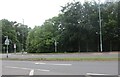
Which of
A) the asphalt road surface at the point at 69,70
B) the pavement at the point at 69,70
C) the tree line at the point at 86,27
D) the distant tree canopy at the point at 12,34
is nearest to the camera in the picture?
the pavement at the point at 69,70

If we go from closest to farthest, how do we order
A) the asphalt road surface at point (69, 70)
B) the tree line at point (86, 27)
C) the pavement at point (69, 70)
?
the pavement at point (69, 70)
the asphalt road surface at point (69, 70)
the tree line at point (86, 27)

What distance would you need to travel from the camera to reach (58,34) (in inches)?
2852

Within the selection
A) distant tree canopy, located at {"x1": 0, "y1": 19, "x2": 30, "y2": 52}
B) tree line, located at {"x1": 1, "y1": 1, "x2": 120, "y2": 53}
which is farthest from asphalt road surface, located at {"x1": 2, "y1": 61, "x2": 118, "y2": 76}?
distant tree canopy, located at {"x1": 0, "y1": 19, "x2": 30, "y2": 52}

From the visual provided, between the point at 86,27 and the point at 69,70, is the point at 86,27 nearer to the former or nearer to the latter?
the point at 86,27

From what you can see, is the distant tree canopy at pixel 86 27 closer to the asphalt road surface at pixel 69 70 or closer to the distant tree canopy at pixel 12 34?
the distant tree canopy at pixel 12 34

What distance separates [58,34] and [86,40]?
341 inches

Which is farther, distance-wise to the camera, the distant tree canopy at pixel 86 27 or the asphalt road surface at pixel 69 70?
the distant tree canopy at pixel 86 27

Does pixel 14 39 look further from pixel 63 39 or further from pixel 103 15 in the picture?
pixel 103 15

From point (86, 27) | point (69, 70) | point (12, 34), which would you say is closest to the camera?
point (69, 70)

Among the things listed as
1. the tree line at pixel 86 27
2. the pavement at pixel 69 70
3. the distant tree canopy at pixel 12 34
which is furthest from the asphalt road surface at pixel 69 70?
the distant tree canopy at pixel 12 34

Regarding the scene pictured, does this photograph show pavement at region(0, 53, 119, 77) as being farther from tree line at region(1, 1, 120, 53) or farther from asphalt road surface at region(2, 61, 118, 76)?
tree line at region(1, 1, 120, 53)

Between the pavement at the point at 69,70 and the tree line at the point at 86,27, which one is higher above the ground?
the tree line at the point at 86,27

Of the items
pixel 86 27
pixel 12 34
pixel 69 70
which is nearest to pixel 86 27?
pixel 86 27

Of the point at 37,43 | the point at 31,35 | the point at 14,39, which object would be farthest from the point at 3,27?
the point at 37,43
